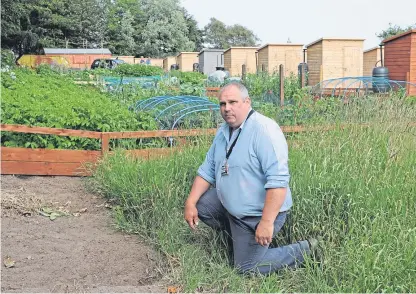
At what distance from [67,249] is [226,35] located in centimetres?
9656

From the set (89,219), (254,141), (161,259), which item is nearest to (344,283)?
(254,141)

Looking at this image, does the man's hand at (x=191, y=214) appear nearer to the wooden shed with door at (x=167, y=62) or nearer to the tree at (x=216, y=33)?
the wooden shed with door at (x=167, y=62)

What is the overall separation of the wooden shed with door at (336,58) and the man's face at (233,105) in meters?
18.4

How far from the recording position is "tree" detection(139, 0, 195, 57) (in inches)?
2842

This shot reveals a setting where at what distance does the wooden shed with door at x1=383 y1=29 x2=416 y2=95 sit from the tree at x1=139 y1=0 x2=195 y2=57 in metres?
54.4

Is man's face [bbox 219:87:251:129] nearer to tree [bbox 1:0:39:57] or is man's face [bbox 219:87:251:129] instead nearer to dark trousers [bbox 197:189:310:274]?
dark trousers [bbox 197:189:310:274]

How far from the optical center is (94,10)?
223 feet

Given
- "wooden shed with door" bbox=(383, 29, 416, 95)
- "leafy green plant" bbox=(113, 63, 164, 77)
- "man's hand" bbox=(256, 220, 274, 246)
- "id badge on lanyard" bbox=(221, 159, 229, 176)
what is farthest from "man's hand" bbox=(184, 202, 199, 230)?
"leafy green plant" bbox=(113, 63, 164, 77)

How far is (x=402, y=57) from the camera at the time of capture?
1875 centimetres

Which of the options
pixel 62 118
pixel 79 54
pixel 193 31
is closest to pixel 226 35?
pixel 193 31

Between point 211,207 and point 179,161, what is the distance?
1437mm

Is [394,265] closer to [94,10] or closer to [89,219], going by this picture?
[89,219]

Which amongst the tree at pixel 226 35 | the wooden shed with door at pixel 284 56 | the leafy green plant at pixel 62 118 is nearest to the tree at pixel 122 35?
the tree at pixel 226 35

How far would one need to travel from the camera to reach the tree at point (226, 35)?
99.0 m
